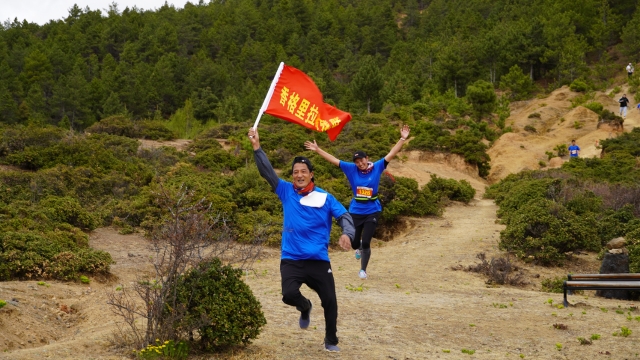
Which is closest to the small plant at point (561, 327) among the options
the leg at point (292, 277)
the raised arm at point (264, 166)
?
the leg at point (292, 277)

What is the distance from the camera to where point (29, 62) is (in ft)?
193

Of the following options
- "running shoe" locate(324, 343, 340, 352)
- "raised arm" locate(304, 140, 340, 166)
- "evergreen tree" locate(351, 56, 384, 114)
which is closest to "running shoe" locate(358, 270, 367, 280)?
"raised arm" locate(304, 140, 340, 166)

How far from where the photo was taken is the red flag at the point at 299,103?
6934mm

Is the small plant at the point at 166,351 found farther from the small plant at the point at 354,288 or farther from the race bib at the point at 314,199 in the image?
the small plant at the point at 354,288

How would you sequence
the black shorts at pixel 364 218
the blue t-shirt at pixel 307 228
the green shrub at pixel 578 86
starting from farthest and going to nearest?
1. the green shrub at pixel 578 86
2. the black shorts at pixel 364 218
3. the blue t-shirt at pixel 307 228

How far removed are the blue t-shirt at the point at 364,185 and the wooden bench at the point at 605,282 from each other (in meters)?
2.83

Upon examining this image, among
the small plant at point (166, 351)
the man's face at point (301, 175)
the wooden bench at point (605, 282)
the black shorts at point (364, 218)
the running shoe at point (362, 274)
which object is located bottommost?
the small plant at point (166, 351)

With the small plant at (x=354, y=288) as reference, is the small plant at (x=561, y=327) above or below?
below

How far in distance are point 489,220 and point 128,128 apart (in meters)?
19.3

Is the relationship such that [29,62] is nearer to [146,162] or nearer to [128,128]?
[128,128]

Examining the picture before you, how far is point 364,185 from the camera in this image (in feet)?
29.9

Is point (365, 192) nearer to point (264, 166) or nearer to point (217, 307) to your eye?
point (264, 166)

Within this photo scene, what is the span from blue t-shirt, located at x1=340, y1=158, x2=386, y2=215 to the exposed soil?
1.16 meters

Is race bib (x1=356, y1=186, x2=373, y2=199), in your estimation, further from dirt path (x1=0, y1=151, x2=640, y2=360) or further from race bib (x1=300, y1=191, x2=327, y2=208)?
race bib (x1=300, y1=191, x2=327, y2=208)
